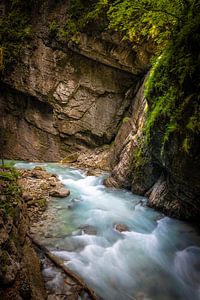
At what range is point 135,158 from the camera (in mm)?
9031

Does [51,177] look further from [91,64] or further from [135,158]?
[91,64]

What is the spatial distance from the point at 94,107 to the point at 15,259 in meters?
11.0

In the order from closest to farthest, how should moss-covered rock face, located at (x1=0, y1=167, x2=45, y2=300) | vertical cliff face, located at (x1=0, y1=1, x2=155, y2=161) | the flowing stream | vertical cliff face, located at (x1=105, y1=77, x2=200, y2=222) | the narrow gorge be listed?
moss-covered rock face, located at (x1=0, y1=167, x2=45, y2=300) < the flowing stream < vertical cliff face, located at (x1=105, y1=77, x2=200, y2=222) < the narrow gorge < vertical cliff face, located at (x1=0, y1=1, x2=155, y2=161)

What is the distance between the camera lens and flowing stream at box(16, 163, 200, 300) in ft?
14.6

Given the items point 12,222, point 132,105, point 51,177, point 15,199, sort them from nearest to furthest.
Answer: point 12,222
point 15,199
point 51,177
point 132,105

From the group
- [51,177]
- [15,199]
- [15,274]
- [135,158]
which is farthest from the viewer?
[51,177]

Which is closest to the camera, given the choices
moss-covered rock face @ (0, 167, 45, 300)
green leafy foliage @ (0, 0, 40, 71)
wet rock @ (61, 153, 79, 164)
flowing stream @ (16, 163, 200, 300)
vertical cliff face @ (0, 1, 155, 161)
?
moss-covered rock face @ (0, 167, 45, 300)

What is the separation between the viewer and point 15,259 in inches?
140

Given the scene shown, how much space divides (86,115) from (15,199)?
9.42 metres

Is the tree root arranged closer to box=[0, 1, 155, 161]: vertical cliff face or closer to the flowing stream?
the flowing stream

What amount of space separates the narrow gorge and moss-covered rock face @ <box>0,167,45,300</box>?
1190mm

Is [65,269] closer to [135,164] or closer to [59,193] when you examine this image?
[59,193]

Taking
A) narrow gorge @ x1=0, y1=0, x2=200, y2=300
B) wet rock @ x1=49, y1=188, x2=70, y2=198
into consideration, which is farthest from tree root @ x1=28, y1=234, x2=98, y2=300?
wet rock @ x1=49, y1=188, x2=70, y2=198

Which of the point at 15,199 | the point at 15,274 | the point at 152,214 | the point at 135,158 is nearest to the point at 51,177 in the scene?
the point at 135,158
